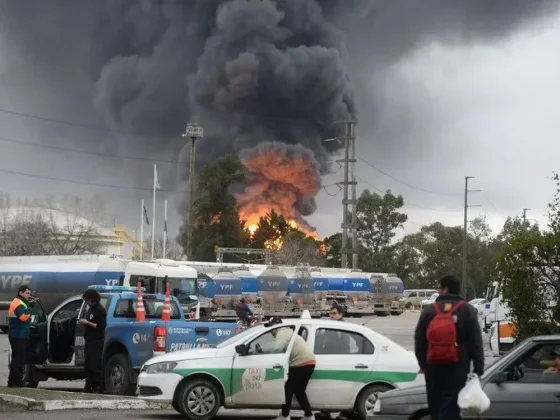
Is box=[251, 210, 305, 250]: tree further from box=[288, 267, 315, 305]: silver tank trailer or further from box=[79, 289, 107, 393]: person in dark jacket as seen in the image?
box=[79, 289, 107, 393]: person in dark jacket

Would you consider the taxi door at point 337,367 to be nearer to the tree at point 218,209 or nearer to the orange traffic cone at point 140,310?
the orange traffic cone at point 140,310

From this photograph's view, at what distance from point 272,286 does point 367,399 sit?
45.7m

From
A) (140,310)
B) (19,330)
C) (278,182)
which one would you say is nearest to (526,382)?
(140,310)

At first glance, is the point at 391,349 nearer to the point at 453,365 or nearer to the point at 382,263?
the point at 453,365

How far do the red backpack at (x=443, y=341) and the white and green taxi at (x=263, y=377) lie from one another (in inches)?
181

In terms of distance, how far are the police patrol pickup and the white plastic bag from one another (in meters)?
8.73

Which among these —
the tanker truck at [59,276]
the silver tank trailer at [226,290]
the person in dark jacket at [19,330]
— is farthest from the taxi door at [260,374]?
the silver tank trailer at [226,290]

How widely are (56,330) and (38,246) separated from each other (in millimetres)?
66693

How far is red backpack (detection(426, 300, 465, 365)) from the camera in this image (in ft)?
29.0

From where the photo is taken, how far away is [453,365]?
29.1ft

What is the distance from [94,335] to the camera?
16.8 m

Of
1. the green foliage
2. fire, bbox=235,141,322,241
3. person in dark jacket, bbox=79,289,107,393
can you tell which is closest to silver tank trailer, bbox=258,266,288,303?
person in dark jacket, bbox=79,289,107,393

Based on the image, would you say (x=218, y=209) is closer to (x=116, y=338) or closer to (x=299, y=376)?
(x=116, y=338)

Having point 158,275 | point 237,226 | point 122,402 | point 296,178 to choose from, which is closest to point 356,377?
point 122,402
